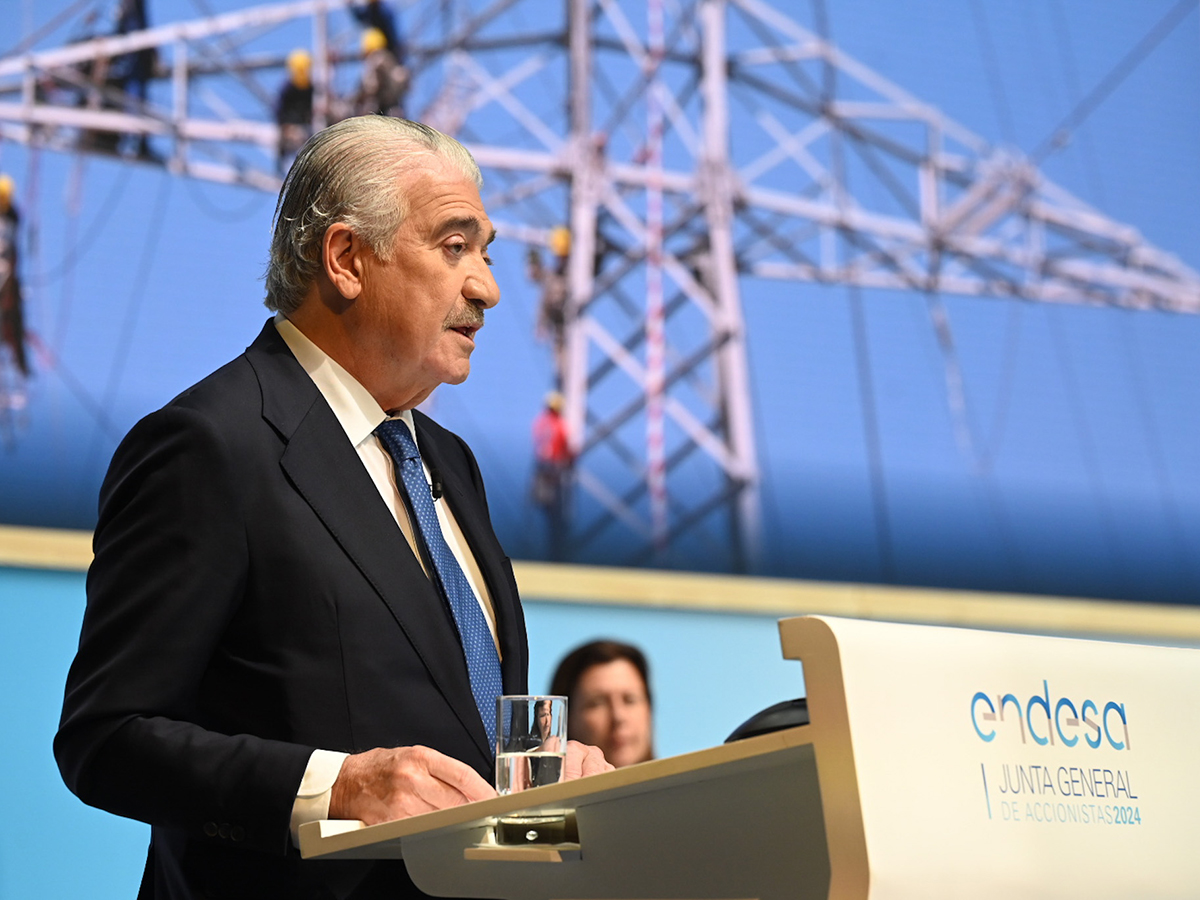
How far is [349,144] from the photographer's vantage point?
1.53 meters

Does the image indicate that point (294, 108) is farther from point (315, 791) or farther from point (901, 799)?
point (901, 799)

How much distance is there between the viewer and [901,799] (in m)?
0.81

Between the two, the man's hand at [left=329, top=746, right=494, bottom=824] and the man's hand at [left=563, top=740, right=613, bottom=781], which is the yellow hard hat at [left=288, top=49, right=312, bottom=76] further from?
the man's hand at [left=329, top=746, right=494, bottom=824]

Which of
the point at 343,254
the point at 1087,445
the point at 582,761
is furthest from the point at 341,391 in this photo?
the point at 1087,445

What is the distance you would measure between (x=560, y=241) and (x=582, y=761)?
7.51ft

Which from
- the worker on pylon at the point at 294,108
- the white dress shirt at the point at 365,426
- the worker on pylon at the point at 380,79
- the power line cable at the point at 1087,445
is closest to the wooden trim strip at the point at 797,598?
the power line cable at the point at 1087,445

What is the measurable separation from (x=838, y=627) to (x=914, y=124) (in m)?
3.30

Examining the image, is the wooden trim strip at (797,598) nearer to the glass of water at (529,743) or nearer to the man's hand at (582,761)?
the man's hand at (582,761)

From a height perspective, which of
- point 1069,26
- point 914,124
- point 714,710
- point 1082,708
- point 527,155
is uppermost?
point 1069,26

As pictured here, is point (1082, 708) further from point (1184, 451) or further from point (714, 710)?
point (1184, 451)

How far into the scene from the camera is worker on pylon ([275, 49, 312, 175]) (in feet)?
10.4

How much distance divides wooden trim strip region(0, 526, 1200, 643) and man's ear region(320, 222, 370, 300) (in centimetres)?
162

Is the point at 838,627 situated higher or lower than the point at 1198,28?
lower

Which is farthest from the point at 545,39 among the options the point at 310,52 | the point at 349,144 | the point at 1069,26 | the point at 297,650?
the point at 297,650
